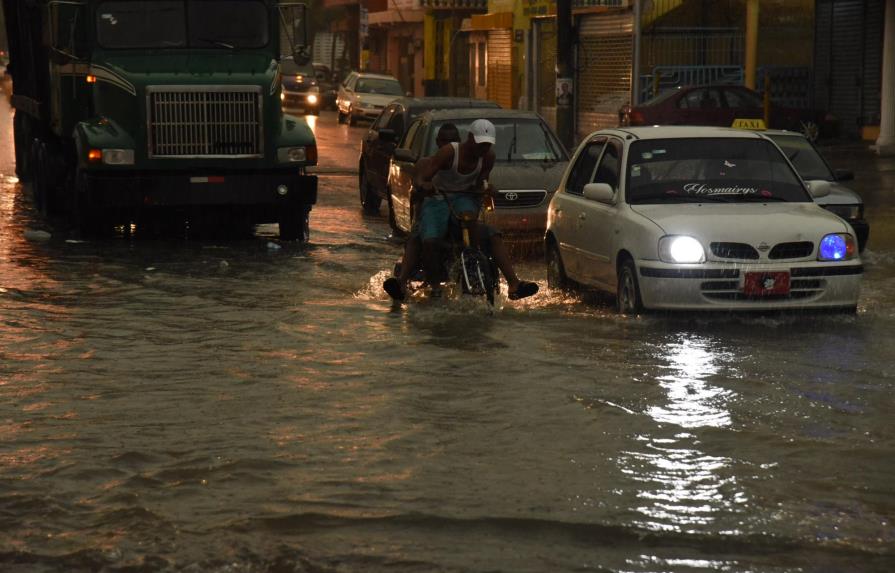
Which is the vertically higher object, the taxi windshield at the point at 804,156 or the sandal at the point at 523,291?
the taxi windshield at the point at 804,156

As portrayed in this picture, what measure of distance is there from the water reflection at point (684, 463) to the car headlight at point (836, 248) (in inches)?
76.9

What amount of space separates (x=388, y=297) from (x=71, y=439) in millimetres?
5994

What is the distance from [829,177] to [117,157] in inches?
295

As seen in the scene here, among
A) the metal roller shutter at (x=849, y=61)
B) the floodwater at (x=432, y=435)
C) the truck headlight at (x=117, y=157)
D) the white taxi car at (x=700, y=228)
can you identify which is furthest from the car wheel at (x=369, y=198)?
the metal roller shutter at (x=849, y=61)

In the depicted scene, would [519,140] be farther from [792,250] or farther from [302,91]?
[302,91]

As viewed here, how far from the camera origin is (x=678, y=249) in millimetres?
12195

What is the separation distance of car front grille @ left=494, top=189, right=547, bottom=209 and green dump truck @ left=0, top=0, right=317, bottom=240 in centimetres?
280

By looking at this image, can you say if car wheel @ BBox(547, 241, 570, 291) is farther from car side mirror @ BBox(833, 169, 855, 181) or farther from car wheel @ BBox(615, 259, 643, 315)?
car side mirror @ BBox(833, 169, 855, 181)

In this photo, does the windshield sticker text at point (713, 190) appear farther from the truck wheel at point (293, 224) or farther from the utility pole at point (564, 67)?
the utility pole at point (564, 67)

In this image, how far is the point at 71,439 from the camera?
862 cm

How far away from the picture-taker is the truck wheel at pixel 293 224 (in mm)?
19469

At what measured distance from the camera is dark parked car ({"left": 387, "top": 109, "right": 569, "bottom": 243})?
17.4 metres

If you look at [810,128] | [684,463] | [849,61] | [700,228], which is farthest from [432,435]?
[849,61]

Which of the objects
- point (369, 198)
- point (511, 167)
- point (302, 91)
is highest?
point (302, 91)
